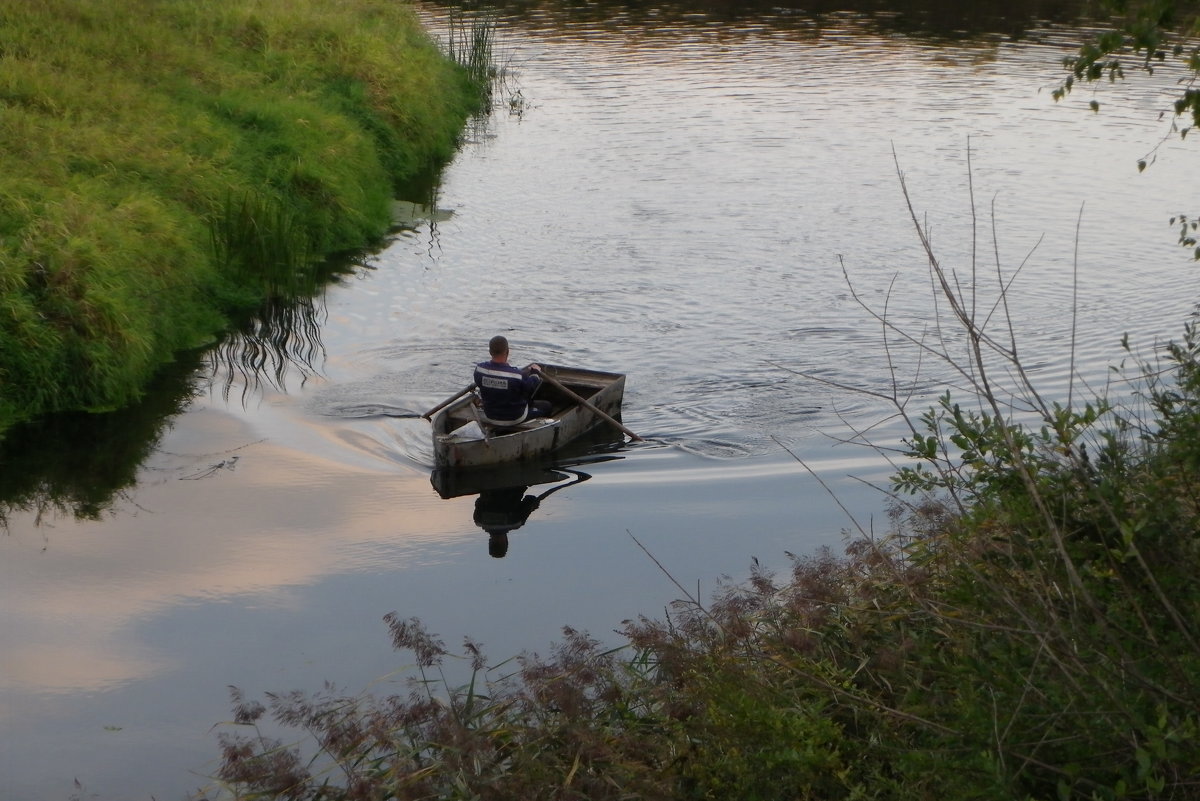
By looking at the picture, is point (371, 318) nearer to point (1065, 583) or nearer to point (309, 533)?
point (309, 533)

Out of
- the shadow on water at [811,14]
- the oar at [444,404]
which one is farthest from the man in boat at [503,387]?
the shadow on water at [811,14]

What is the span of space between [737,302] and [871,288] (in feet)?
6.51

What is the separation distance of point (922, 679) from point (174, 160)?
51.6 ft

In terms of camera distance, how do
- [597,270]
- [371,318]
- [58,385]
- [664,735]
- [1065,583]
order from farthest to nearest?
[597,270]
[371,318]
[58,385]
[664,735]
[1065,583]

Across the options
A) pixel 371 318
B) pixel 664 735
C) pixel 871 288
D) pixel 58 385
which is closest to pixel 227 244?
pixel 371 318

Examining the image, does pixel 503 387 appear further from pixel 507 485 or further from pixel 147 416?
pixel 147 416

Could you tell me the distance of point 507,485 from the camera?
1295 cm

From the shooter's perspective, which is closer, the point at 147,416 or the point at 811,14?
the point at 147,416

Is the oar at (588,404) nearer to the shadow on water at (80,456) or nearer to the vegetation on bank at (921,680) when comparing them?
the shadow on water at (80,456)

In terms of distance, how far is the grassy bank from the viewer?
14.4 metres

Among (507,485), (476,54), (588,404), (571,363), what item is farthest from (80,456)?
(476,54)

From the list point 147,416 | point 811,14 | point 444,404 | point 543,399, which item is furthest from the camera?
point 811,14

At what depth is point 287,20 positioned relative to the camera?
1132 inches

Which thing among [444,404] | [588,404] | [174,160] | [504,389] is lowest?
[444,404]
